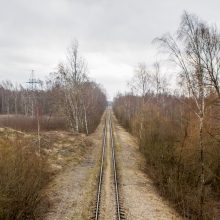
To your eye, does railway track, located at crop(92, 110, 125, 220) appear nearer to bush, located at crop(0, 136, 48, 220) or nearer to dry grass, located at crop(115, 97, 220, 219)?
dry grass, located at crop(115, 97, 220, 219)

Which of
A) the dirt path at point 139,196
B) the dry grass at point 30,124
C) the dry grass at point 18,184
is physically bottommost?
the dirt path at point 139,196

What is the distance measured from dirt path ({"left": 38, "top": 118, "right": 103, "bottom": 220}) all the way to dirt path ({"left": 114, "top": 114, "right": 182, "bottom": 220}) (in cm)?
178

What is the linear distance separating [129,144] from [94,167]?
435 inches

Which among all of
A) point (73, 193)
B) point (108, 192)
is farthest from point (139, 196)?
→ point (73, 193)

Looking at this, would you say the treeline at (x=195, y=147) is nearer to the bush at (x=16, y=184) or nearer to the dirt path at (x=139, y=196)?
the dirt path at (x=139, y=196)

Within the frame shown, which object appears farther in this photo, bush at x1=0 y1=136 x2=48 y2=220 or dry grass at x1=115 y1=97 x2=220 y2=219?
dry grass at x1=115 y1=97 x2=220 y2=219

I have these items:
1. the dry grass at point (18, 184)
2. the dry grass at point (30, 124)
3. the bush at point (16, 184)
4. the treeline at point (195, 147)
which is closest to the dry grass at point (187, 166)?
the treeline at point (195, 147)

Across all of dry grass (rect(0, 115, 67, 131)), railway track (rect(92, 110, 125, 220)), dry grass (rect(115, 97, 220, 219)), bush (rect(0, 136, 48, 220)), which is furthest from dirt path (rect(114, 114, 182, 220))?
dry grass (rect(0, 115, 67, 131))

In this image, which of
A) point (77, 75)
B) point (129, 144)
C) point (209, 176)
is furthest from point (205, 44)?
point (77, 75)

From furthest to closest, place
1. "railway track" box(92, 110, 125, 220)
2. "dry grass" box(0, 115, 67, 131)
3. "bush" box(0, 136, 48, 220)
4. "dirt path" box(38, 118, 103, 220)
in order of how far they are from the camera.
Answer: "dry grass" box(0, 115, 67, 131)
"dirt path" box(38, 118, 103, 220)
"railway track" box(92, 110, 125, 220)
"bush" box(0, 136, 48, 220)

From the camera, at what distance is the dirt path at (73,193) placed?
12.5 m

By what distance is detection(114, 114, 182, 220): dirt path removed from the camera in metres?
12.6

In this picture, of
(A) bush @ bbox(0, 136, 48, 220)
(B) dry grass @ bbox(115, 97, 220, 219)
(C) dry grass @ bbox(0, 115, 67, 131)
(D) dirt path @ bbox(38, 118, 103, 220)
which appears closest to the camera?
(A) bush @ bbox(0, 136, 48, 220)

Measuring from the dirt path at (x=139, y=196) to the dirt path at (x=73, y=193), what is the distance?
5.85ft
